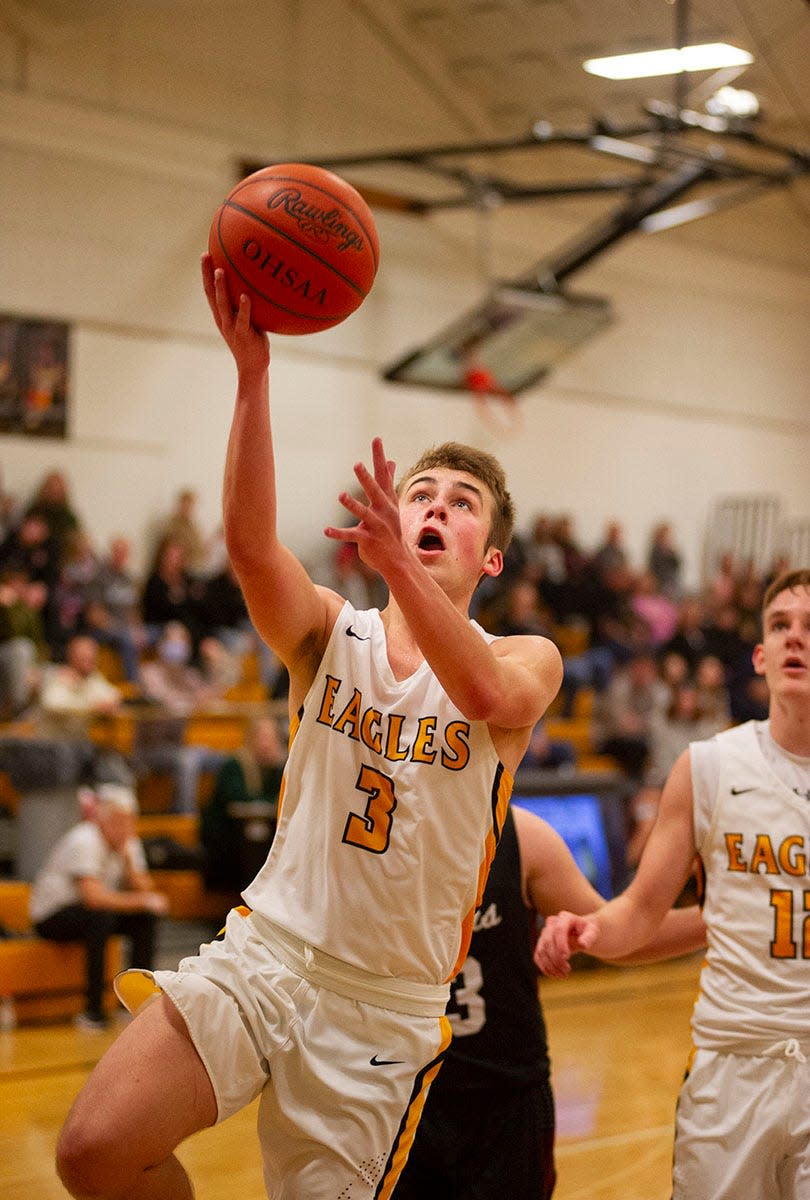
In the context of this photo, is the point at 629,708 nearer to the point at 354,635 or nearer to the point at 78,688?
the point at 78,688

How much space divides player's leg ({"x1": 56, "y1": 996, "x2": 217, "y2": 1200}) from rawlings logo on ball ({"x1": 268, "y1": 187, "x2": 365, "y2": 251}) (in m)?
1.61

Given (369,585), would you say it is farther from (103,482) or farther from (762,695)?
(762,695)

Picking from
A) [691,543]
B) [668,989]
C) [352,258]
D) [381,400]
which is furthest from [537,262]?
[352,258]

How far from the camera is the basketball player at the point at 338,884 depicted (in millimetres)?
2660

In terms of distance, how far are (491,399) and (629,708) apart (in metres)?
4.75

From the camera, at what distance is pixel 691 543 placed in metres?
19.4

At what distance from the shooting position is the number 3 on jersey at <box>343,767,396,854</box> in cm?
290

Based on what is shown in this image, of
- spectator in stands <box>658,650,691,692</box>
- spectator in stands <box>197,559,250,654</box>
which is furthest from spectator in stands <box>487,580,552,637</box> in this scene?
spectator in stands <box>197,559,250,654</box>

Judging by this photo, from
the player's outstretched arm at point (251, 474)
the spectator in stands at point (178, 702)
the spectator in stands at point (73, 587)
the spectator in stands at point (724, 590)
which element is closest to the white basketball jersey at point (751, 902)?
the player's outstretched arm at point (251, 474)

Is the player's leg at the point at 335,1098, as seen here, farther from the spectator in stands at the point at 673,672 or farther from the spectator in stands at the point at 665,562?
the spectator in stands at the point at 665,562

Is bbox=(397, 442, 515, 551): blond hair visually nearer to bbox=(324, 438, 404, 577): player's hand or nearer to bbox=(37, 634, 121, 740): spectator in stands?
bbox=(324, 438, 404, 577): player's hand

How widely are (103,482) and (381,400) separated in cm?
363

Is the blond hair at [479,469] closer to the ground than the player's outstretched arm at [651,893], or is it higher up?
higher up

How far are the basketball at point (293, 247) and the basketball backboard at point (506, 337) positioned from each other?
10.9 m
